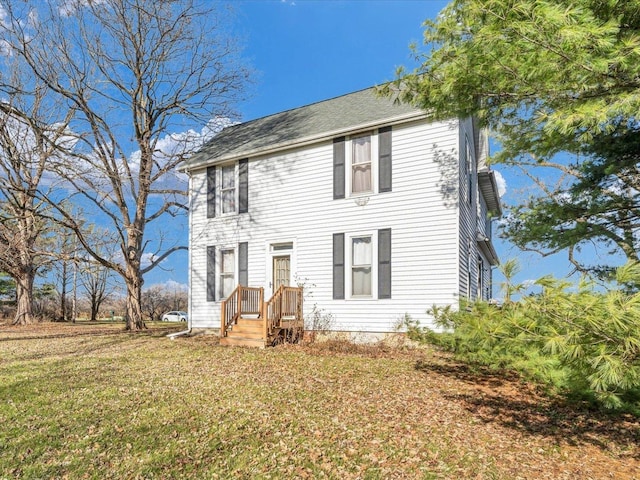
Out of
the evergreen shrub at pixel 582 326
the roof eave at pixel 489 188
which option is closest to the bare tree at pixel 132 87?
the roof eave at pixel 489 188

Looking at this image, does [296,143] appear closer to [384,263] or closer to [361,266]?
[361,266]

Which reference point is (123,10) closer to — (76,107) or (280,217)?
(76,107)

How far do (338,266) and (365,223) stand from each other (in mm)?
1361

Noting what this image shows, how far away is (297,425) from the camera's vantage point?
4.68 m

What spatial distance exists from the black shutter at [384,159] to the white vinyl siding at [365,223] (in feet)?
0.51

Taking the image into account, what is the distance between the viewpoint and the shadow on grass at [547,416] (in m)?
4.62

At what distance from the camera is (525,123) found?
6.73 meters

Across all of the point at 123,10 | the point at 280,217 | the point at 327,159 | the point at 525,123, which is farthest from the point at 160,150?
the point at 525,123

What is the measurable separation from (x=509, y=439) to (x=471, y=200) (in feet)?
27.6

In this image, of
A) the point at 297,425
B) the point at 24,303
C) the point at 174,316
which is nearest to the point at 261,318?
the point at 297,425

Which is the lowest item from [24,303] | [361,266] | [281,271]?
[24,303]

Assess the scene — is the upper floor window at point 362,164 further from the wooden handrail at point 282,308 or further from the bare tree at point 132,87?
the bare tree at point 132,87

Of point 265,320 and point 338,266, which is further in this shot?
point 338,266

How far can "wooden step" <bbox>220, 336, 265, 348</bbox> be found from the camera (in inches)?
382
